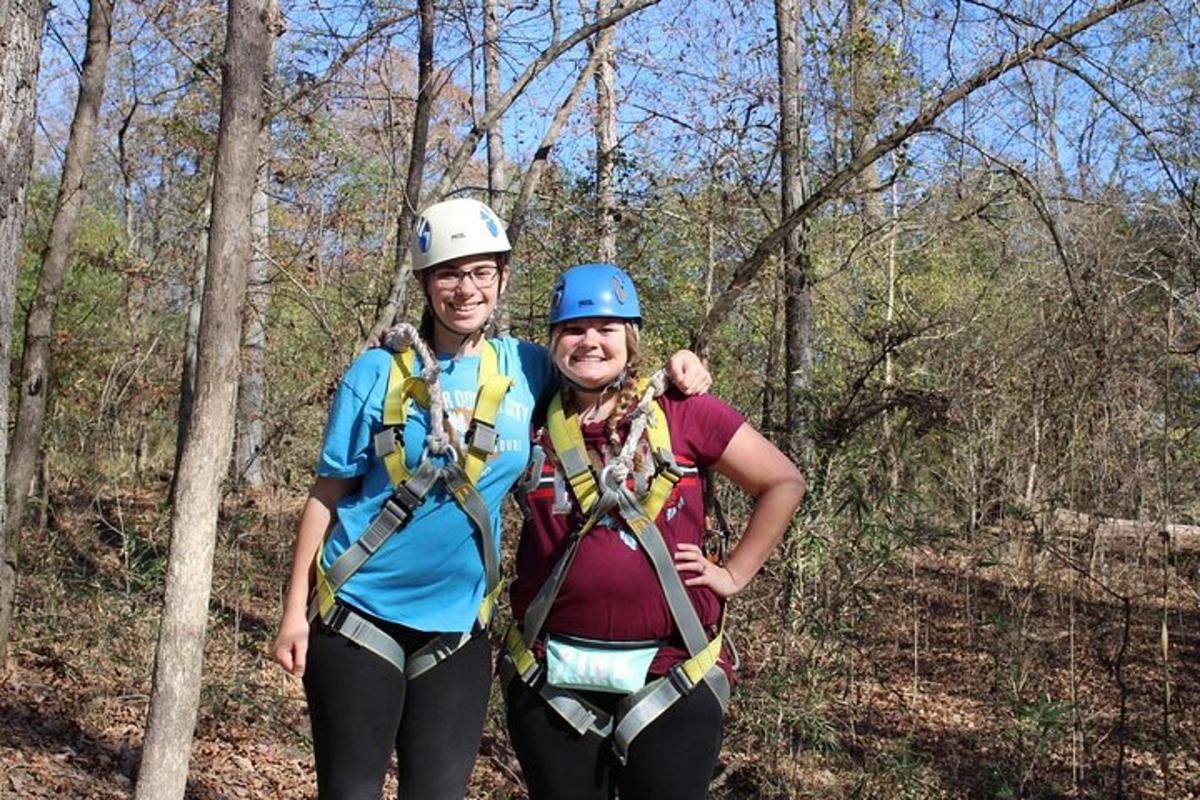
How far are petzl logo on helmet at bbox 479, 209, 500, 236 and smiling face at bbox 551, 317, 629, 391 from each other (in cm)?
32

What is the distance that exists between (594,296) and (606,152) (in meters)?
6.20

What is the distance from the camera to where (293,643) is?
269 cm

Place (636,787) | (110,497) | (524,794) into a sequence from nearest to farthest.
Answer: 1. (636,787)
2. (524,794)
3. (110,497)

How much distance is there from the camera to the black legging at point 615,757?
8.33 ft

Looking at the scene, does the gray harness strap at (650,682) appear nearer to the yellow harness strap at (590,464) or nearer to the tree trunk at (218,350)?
the yellow harness strap at (590,464)

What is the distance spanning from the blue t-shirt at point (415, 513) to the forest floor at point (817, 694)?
282 centimetres

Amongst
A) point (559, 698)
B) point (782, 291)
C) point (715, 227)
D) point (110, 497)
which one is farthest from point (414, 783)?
point (110, 497)

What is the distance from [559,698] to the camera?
258 centimetres

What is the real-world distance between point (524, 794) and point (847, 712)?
2.12m

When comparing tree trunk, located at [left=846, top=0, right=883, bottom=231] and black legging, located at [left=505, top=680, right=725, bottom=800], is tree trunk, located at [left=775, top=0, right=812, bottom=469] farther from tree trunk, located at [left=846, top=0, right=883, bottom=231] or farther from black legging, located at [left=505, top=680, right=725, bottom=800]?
black legging, located at [left=505, top=680, right=725, bottom=800]

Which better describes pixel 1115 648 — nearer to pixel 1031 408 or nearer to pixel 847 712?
pixel 1031 408

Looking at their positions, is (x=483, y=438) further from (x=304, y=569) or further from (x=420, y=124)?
(x=420, y=124)

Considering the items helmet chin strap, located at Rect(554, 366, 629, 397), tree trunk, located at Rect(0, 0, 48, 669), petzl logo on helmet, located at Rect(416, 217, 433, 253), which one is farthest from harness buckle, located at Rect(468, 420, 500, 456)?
tree trunk, located at Rect(0, 0, 48, 669)

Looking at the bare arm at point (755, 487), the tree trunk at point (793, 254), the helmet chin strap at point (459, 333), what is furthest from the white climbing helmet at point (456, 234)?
the tree trunk at point (793, 254)
